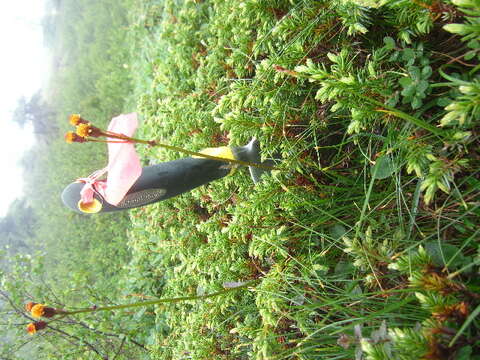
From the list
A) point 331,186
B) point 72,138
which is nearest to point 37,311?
point 72,138

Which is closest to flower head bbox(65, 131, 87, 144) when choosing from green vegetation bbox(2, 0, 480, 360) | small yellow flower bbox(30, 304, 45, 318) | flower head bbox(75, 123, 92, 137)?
flower head bbox(75, 123, 92, 137)

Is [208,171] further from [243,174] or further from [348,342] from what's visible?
[348,342]

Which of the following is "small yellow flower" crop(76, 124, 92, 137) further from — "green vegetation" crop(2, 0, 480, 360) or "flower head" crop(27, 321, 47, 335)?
"green vegetation" crop(2, 0, 480, 360)

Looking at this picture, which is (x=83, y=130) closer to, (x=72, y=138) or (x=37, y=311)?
(x=72, y=138)

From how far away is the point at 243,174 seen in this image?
1.38 m

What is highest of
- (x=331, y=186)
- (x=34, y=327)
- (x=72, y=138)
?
(x=72, y=138)

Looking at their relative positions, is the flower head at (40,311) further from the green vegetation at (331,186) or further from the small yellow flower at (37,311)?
the green vegetation at (331,186)

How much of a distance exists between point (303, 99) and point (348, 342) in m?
0.65

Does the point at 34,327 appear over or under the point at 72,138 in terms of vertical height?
under

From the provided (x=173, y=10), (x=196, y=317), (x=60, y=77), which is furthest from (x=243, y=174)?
(x=60, y=77)

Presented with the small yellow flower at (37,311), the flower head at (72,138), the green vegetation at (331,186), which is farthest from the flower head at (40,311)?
the green vegetation at (331,186)

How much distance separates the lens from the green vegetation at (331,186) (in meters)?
0.72

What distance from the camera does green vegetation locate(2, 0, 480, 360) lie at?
718 millimetres

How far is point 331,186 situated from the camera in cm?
101
